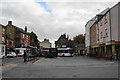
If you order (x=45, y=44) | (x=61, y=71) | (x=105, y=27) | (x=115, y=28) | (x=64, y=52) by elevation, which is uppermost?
(x=105, y=27)

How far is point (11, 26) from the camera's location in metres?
71.2

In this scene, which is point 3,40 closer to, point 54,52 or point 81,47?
point 54,52

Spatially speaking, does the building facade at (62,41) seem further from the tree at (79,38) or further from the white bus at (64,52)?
the white bus at (64,52)

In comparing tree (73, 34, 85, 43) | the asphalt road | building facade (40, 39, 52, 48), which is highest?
tree (73, 34, 85, 43)

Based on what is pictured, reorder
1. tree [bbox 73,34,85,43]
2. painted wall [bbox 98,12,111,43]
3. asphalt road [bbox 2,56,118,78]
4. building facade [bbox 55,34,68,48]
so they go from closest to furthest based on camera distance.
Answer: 1. asphalt road [bbox 2,56,118,78]
2. painted wall [bbox 98,12,111,43]
3. building facade [bbox 55,34,68,48]
4. tree [bbox 73,34,85,43]

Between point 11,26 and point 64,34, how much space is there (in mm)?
39099

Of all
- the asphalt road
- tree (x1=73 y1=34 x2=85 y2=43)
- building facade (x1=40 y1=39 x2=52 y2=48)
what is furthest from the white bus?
building facade (x1=40 y1=39 x2=52 y2=48)

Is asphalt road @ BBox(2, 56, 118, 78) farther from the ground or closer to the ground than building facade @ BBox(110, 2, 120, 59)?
closer to the ground

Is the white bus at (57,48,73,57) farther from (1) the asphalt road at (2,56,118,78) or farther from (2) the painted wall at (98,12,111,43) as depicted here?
(1) the asphalt road at (2,56,118,78)

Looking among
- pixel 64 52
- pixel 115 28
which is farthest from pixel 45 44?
pixel 115 28

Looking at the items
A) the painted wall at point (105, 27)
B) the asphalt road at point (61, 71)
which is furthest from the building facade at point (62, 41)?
the asphalt road at point (61, 71)

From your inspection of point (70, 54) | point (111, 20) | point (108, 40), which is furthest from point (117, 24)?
point (70, 54)

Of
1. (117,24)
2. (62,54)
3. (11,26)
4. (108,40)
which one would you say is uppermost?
(11,26)

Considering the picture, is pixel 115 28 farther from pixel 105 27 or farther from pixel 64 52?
pixel 64 52
